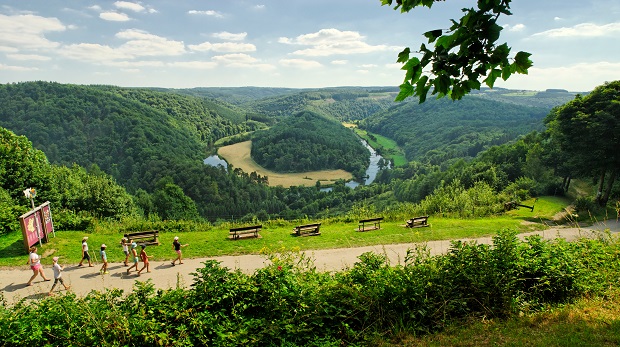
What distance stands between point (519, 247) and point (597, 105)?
2542 cm

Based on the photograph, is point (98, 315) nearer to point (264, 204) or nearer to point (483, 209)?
point (483, 209)

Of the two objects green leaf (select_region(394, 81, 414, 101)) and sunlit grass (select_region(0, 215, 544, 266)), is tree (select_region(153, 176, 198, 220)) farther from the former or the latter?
green leaf (select_region(394, 81, 414, 101))

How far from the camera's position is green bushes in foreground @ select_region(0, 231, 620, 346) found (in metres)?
5.14

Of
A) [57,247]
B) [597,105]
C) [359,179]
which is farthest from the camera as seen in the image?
[359,179]

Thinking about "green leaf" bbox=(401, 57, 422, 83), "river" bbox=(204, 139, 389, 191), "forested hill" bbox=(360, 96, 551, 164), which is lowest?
"river" bbox=(204, 139, 389, 191)

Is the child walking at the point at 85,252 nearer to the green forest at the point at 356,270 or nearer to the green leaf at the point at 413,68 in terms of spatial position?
the green forest at the point at 356,270

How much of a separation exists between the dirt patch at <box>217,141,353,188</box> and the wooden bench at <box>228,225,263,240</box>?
97.5m

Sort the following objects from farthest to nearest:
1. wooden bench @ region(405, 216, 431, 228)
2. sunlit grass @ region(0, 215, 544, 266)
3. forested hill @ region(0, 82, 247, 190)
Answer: forested hill @ region(0, 82, 247, 190), wooden bench @ region(405, 216, 431, 228), sunlit grass @ region(0, 215, 544, 266)

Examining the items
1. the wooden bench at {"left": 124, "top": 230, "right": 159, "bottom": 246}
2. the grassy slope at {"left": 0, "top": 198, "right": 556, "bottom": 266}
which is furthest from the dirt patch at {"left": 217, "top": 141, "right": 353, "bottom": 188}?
the wooden bench at {"left": 124, "top": 230, "right": 159, "bottom": 246}

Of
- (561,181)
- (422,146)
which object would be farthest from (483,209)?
(422,146)

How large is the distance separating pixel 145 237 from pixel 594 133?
28.9 meters

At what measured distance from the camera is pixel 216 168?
94312mm

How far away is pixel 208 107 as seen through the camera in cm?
19412

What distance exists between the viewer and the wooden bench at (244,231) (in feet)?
61.3
